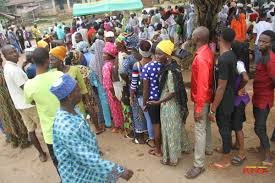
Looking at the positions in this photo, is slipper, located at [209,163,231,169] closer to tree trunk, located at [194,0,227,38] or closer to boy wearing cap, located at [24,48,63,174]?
boy wearing cap, located at [24,48,63,174]

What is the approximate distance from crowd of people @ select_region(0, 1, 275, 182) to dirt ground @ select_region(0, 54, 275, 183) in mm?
118

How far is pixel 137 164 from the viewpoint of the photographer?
4.67 meters

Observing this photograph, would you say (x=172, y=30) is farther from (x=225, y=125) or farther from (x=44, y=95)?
(x=44, y=95)

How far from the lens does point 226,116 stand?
3965 mm

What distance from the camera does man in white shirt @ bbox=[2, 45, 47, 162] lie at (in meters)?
4.64

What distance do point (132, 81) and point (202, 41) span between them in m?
1.25

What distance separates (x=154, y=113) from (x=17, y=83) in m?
2.02

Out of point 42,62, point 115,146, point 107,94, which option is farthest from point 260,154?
point 42,62

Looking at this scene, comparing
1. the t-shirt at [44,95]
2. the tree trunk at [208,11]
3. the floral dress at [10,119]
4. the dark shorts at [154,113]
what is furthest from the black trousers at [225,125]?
the tree trunk at [208,11]

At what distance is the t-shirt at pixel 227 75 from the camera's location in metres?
3.61

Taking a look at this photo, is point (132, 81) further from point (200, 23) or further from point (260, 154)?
point (200, 23)

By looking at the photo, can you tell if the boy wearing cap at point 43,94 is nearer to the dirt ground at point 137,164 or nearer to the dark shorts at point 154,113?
the dark shorts at point 154,113

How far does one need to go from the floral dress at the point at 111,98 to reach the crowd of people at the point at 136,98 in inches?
0.7

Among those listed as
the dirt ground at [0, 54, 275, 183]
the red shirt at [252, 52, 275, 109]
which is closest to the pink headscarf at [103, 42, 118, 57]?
the dirt ground at [0, 54, 275, 183]
